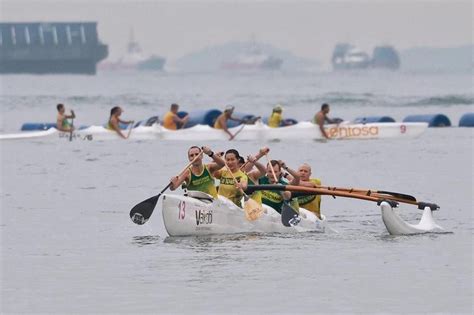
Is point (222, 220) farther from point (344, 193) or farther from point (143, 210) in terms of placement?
point (344, 193)

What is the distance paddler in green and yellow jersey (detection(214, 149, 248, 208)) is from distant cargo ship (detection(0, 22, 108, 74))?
541 ft

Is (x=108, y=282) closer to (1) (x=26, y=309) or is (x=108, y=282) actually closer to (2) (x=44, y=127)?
(1) (x=26, y=309)

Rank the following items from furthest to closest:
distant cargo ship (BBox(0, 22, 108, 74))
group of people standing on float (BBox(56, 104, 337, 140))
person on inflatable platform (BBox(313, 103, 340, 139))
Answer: distant cargo ship (BBox(0, 22, 108, 74)), person on inflatable platform (BBox(313, 103, 340, 139)), group of people standing on float (BBox(56, 104, 337, 140))

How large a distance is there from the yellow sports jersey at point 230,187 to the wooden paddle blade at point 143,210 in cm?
122

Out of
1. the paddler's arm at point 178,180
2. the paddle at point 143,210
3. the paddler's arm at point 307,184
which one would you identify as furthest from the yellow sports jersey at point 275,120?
the paddler's arm at point 178,180

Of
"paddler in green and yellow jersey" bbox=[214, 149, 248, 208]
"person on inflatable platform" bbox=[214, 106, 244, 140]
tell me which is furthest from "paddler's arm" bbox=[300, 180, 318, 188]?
"person on inflatable platform" bbox=[214, 106, 244, 140]

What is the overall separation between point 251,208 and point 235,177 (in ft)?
2.05

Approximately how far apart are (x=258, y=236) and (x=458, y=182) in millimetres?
13976

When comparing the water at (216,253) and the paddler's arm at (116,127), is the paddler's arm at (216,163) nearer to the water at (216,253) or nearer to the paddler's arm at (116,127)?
the water at (216,253)

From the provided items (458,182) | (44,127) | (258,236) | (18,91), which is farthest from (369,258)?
(18,91)

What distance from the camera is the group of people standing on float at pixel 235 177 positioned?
23859mm

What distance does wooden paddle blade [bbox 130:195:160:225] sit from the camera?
79.6 ft

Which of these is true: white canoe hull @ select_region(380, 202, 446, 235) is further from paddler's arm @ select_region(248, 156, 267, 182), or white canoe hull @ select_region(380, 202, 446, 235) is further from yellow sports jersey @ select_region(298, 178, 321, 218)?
paddler's arm @ select_region(248, 156, 267, 182)

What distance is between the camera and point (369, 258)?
2202cm
